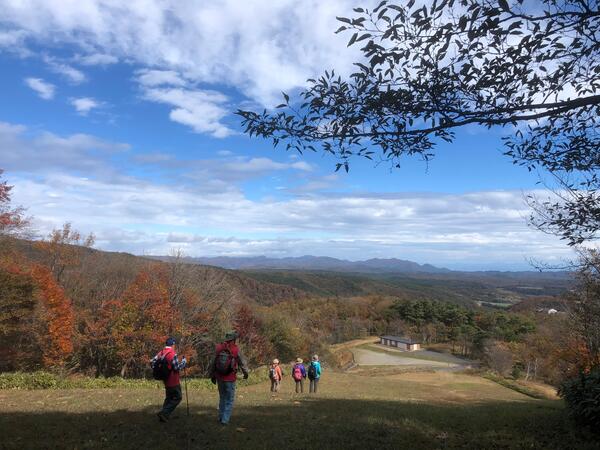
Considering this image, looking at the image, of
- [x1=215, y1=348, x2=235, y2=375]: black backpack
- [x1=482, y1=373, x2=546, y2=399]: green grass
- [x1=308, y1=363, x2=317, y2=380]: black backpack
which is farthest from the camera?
[x1=482, y1=373, x2=546, y2=399]: green grass

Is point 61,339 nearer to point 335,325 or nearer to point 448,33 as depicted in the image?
point 448,33

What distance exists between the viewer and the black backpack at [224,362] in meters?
8.74

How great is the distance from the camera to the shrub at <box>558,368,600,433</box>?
9125 mm

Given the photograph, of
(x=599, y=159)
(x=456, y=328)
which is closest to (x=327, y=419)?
(x=599, y=159)

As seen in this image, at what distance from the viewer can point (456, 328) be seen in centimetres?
9088

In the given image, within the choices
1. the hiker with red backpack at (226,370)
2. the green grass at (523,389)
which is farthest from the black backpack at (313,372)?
the green grass at (523,389)

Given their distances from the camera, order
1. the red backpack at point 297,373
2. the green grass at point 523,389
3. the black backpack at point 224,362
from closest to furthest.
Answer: the black backpack at point 224,362, the red backpack at point 297,373, the green grass at point 523,389

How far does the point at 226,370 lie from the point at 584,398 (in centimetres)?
816

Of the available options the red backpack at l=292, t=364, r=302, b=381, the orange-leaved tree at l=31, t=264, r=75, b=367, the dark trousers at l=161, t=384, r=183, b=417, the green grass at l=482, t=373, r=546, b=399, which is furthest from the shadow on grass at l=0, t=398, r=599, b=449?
the green grass at l=482, t=373, r=546, b=399

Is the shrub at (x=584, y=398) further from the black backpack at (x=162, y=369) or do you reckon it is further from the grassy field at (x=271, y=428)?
the black backpack at (x=162, y=369)

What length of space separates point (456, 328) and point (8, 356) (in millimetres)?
82164

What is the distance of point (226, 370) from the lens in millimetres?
8734

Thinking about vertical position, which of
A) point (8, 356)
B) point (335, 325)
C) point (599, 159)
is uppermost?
point (599, 159)

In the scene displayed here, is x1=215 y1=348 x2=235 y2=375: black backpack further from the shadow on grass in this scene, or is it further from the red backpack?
the red backpack
